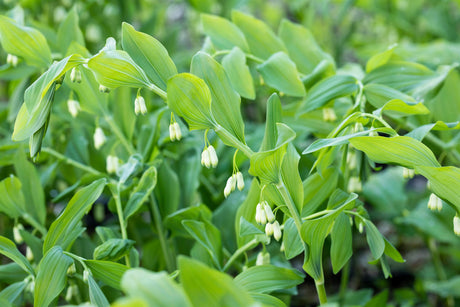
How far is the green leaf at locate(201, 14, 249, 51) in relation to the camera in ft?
3.29

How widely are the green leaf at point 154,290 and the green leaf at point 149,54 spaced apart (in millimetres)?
370

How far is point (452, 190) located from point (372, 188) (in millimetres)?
766

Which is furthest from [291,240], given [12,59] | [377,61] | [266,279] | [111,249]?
[12,59]

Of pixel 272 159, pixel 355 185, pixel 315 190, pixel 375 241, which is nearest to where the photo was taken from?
pixel 272 159

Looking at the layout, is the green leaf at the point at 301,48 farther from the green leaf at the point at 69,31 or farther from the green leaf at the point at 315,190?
the green leaf at the point at 69,31

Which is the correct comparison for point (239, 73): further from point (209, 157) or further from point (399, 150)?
point (399, 150)

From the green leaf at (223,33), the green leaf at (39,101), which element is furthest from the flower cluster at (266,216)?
the green leaf at (223,33)

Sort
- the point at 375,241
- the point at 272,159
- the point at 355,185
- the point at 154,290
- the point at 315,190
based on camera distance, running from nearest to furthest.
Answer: the point at 154,290 → the point at 272,159 → the point at 375,241 → the point at 315,190 → the point at 355,185

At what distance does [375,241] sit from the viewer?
2.46ft

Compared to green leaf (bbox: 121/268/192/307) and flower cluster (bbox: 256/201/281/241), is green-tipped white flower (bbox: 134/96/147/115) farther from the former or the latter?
green leaf (bbox: 121/268/192/307)

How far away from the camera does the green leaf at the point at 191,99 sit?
0.66 metres

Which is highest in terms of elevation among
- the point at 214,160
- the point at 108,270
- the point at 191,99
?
the point at 191,99

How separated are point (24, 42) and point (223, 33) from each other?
386 millimetres

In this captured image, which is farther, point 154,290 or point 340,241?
point 340,241
